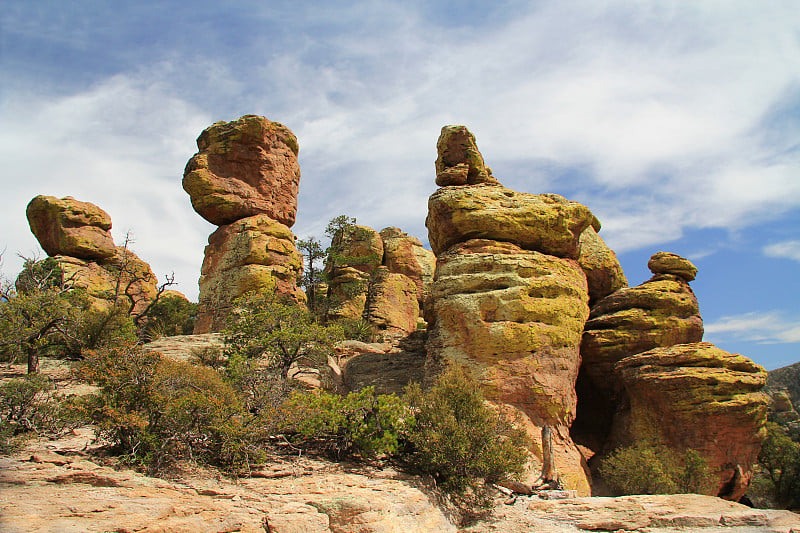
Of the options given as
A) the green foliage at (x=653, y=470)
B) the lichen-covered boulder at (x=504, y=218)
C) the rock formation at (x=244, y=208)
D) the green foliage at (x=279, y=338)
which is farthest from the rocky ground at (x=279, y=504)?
the lichen-covered boulder at (x=504, y=218)

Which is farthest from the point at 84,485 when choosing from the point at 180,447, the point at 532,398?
the point at 532,398

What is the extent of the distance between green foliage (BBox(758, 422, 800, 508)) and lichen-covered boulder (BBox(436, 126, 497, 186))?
26.2m

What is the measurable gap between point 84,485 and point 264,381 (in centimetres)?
721

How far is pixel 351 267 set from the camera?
129 feet

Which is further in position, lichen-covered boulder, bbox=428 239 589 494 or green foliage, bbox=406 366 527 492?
lichen-covered boulder, bbox=428 239 589 494

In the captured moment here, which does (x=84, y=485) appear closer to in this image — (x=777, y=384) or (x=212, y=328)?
(x=212, y=328)

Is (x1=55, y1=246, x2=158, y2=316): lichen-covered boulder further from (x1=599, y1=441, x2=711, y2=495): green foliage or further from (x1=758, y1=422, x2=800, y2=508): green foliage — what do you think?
(x1=758, y1=422, x2=800, y2=508): green foliage

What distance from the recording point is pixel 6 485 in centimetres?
926

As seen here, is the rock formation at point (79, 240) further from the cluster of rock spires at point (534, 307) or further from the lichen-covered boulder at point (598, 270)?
the lichen-covered boulder at point (598, 270)

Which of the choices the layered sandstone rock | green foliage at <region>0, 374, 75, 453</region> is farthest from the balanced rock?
green foliage at <region>0, 374, 75, 453</region>

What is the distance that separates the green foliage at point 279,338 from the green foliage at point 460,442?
5465 mm

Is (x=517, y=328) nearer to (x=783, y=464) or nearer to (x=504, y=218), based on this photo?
(x=504, y=218)

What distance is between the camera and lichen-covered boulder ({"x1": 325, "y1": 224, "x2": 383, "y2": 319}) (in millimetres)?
35781

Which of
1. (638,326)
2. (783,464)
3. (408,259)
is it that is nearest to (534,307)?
(638,326)
